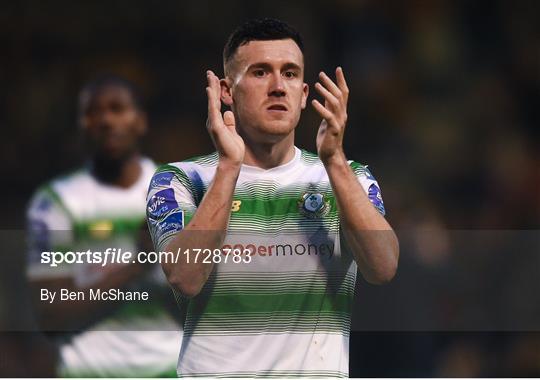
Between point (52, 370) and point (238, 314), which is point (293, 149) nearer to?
point (238, 314)

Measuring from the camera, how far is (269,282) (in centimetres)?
357

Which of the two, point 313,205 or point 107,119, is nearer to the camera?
point 313,205

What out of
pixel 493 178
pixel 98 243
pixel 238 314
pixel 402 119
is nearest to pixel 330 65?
pixel 402 119

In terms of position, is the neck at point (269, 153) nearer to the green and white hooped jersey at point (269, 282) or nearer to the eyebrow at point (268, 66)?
the green and white hooped jersey at point (269, 282)

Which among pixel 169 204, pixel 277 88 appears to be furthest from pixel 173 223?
pixel 277 88

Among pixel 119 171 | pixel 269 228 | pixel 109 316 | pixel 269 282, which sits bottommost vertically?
pixel 109 316

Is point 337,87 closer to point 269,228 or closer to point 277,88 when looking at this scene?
point 277,88

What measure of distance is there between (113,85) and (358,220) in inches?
68.0

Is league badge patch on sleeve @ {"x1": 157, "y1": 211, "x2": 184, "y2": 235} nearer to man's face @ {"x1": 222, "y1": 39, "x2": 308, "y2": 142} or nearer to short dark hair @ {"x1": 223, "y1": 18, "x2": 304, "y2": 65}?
man's face @ {"x1": 222, "y1": 39, "x2": 308, "y2": 142}

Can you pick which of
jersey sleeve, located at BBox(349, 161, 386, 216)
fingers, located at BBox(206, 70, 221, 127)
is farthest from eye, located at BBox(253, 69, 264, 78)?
jersey sleeve, located at BBox(349, 161, 386, 216)

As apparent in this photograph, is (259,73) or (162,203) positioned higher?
(259,73)

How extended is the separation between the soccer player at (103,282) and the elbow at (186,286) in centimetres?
49

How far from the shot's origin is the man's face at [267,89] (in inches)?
143

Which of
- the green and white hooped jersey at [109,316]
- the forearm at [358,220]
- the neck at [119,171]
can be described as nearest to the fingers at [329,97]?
the forearm at [358,220]
